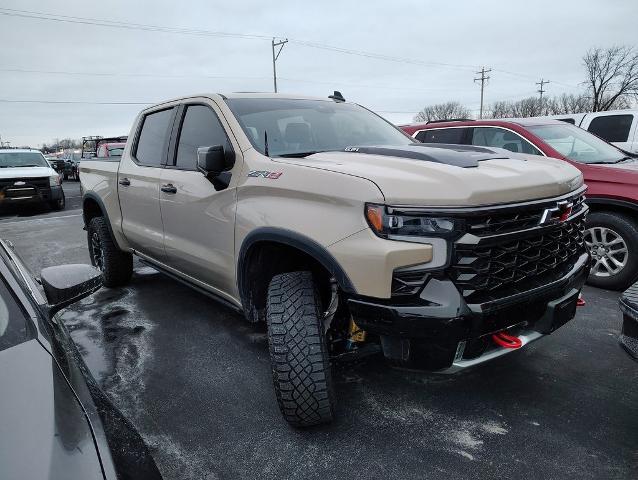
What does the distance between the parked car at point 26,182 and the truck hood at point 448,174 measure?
11.3 meters

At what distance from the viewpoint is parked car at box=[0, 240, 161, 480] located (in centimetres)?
106

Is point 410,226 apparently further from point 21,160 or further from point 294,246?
point 21,160

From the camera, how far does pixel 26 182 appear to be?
11.7 m

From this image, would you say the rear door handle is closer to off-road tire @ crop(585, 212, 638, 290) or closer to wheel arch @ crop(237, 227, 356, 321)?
wheel arch @ crop(237, 227, 356, 321)

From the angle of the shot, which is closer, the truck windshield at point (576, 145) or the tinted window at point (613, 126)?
the truck windshield at point (576, 145)

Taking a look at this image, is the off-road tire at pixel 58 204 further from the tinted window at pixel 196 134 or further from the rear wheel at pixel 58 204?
the tinted window at pixel 196 134

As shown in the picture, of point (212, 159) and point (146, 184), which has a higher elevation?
point (212, 159)

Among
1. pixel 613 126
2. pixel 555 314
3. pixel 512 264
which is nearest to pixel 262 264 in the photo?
pixel 512 264

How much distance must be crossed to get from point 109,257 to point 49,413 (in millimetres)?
4025

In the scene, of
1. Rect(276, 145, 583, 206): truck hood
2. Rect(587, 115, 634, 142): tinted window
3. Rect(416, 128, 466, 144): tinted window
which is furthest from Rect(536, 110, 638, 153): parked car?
Rect(276, 145, 583, 206): truck hood

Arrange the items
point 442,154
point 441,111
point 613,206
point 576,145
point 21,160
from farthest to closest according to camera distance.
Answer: point 441,111 → point 21,160 → point 576,145 → point 613,206 → point 442,154

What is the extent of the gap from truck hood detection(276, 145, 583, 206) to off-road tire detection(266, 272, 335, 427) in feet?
2.27

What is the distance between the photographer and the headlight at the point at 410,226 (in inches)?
82.3

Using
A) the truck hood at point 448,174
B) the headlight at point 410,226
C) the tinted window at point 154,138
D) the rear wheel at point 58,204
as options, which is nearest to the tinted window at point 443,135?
the truck hood at point 448,174
